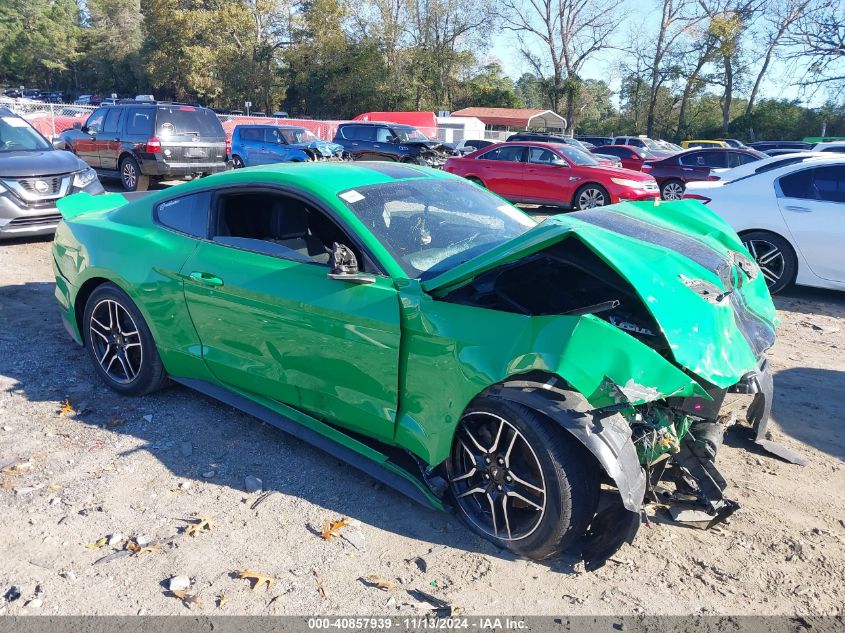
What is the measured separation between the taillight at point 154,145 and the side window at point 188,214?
9.98 metres

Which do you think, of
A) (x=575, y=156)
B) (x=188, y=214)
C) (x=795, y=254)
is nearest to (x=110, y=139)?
(x=575, y=156)

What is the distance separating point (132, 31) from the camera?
72.6 metres

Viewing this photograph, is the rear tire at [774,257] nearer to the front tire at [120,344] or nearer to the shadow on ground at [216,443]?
the shadow on ground at [216,443]

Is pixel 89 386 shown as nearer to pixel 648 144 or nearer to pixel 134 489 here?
pixel 134 489

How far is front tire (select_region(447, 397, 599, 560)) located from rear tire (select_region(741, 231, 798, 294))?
5.68 m

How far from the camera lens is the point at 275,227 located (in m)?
4.24

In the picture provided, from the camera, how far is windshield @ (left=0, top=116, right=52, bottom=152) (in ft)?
30.9

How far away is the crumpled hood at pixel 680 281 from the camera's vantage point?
2.73 meters

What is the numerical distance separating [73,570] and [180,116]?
494 inches

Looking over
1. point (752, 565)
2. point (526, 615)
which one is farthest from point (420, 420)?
point (752, 565)

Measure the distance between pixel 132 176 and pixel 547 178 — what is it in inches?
342

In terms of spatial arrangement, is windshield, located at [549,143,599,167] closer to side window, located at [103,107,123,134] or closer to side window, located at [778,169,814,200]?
side window, located at [778,169,814,200]

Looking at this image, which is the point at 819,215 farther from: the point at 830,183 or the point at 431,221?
the point at 431,221

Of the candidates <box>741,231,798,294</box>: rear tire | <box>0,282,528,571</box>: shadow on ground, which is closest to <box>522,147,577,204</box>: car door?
<box>741,231,798,294</box>: rear tire
